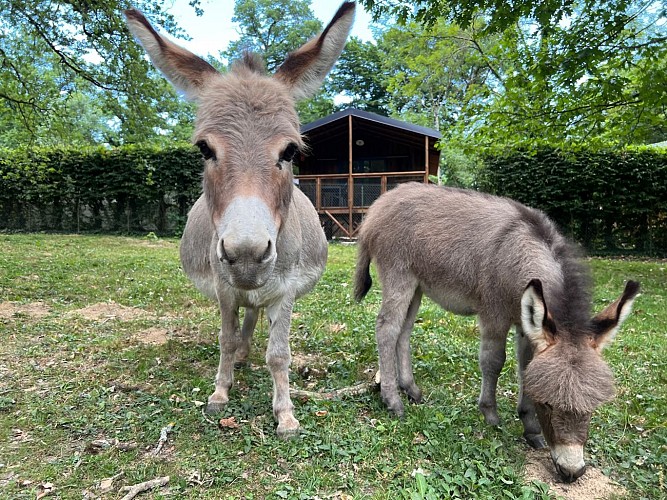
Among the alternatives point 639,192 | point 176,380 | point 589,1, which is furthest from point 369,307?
point 639,192

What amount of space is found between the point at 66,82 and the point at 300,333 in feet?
27.9

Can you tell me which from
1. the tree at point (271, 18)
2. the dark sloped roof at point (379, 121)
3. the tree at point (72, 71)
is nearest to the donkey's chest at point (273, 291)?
the tree at point (72, 71)

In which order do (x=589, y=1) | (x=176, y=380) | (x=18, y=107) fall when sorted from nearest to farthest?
(x=176, y=380)
(x=589, y=1)
(x=18, y=107)

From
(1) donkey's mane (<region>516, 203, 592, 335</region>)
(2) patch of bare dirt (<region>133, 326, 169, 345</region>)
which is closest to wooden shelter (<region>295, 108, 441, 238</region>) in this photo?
(2) patch of bare dirt (<region>133, 326, 169, 345</region>)

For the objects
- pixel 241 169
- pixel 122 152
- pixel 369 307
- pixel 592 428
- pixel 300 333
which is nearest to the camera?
pixel 241 169

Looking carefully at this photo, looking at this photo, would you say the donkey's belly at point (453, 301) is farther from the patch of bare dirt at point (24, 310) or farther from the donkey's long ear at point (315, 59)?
the patch of bare dirt at point (24, 310)

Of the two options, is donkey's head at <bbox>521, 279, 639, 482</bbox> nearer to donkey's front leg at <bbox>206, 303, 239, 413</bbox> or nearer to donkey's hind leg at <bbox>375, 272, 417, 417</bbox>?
donkey's hind leg at <bbox>375, 272, 417, 417</bbox>

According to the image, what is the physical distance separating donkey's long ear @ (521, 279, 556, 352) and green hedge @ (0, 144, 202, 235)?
1677cm

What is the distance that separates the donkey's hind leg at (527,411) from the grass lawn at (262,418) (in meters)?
0.09

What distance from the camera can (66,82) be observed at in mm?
9750

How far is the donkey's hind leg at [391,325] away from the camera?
3.60 m

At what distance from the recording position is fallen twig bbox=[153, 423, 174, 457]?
9.34 ft

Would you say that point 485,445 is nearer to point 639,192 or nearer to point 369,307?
point 369,307

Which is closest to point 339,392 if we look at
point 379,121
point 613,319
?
point 613,319
